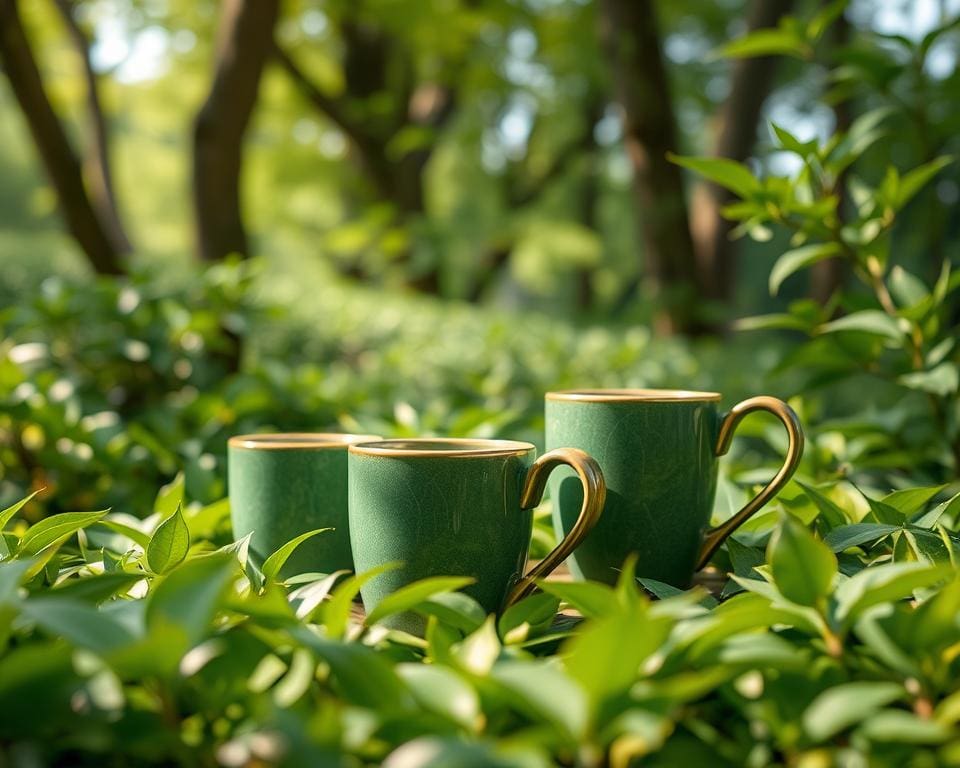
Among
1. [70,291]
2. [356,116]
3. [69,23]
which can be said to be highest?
[69,23]

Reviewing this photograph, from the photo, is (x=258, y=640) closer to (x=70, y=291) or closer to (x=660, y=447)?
(x=660, y=447)

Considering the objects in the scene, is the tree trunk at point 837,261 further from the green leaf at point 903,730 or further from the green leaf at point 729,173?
the green leaf at point 903,730

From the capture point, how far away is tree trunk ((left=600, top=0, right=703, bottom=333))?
3.46 m

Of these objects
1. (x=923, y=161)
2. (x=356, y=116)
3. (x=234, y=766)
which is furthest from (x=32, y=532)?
(x=356, y=116)

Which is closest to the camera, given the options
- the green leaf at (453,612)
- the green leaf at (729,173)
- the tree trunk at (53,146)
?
the green leaf at (453,612)

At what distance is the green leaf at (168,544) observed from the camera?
79 cm

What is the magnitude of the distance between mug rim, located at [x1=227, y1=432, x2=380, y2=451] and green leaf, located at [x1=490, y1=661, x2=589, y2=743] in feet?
1.47

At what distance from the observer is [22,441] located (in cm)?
145

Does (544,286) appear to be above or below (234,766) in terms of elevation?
below

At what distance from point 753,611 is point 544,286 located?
17562 millimetres

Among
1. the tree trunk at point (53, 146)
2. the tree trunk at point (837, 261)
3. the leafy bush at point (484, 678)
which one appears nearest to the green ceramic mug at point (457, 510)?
the leafy bush at point (484, 678)

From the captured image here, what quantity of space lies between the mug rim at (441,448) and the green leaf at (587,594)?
0.60 feet

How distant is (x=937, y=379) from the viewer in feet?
3.80

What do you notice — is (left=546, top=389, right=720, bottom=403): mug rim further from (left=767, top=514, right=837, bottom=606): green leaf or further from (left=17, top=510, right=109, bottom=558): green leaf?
(left=17, top=510, right=109, bottom=558): green leaf
